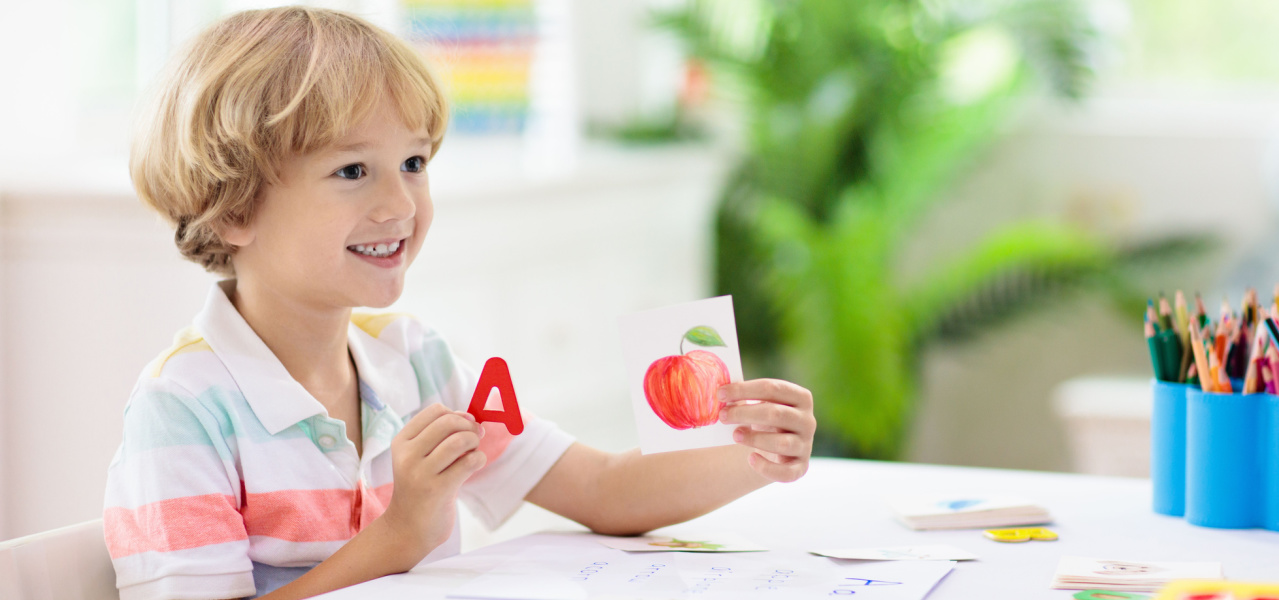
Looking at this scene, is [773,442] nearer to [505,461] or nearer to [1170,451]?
[505,461]

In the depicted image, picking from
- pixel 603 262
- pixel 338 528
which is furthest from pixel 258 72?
pixel 603 262

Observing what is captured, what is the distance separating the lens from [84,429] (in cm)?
204

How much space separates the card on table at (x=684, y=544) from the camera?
3.86ft

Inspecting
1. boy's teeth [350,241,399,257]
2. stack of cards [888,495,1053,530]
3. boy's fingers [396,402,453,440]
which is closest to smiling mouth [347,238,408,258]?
boy's teeth [350,241,399,257]

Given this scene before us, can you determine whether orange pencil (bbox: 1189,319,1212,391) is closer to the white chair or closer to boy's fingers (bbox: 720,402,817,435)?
boy's fingers (bbox: 720,402,817,435)

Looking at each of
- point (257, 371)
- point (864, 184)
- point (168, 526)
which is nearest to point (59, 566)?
point (168, 526)

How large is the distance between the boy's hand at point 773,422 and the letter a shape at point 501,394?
199mm

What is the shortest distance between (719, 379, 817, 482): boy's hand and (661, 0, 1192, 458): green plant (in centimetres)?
235

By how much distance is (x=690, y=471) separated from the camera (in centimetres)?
129

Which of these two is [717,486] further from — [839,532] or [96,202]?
[96,202]

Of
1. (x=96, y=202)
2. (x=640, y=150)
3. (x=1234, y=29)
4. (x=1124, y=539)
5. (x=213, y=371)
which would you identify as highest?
(x=1234, y=29)

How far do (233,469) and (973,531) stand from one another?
75 centimetres

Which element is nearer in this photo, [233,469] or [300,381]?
[233,469]

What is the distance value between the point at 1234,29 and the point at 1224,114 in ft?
1.02
